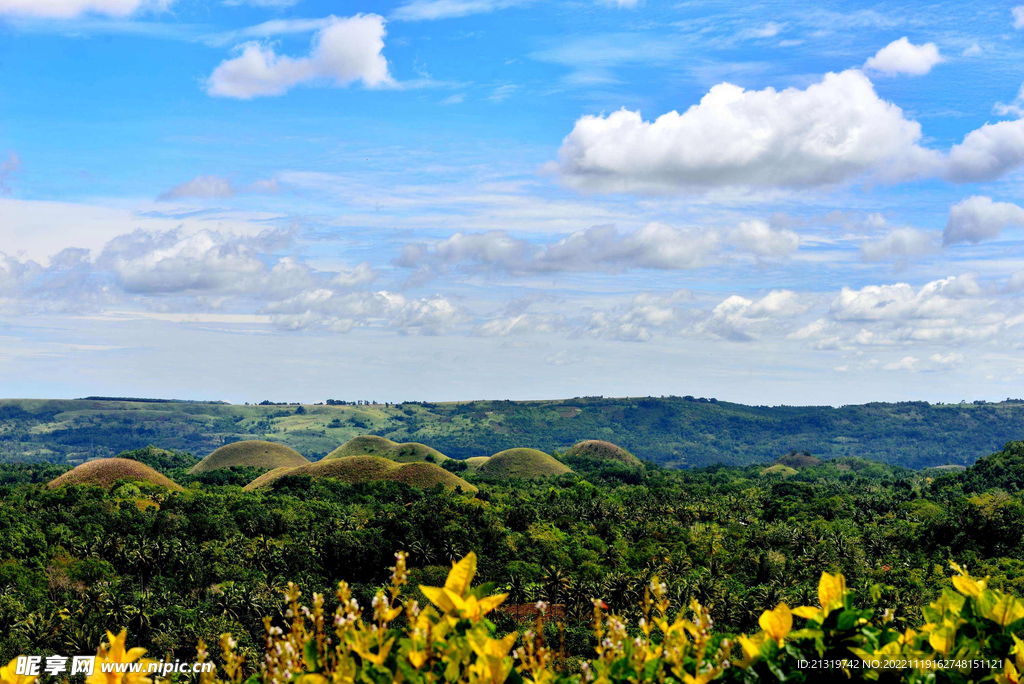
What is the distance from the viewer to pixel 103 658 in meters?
8.10

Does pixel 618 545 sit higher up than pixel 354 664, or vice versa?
pixel 354 664

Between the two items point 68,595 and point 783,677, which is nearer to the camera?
point 783,677

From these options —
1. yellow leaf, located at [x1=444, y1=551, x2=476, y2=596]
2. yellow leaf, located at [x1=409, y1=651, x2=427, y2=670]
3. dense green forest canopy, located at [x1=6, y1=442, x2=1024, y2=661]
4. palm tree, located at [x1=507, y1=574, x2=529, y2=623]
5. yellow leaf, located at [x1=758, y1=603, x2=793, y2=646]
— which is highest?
yellow leaf, located at [x1=444, y1=551, x2=476, y2=596]

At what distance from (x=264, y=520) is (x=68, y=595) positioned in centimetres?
3499

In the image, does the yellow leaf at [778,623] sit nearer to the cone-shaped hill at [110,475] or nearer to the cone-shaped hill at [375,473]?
the cone-shaped hill at [375,473]

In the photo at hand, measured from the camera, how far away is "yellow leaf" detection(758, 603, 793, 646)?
8859mm

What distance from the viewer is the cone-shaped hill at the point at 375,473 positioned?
163125 mm

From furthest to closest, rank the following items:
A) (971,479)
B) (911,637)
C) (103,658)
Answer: (971,479)
(911,637)
(103,658)

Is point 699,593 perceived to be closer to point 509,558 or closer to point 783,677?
point 509,558

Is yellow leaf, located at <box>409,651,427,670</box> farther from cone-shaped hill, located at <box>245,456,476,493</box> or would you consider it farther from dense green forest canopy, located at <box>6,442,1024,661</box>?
cone-shaped hill, located at <box>245,456,476,493</box>

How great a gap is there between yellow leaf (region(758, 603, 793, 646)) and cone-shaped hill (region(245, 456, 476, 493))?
14910 centimetres

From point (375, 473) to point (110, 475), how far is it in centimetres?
5006

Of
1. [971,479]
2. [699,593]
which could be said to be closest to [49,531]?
[699,593]

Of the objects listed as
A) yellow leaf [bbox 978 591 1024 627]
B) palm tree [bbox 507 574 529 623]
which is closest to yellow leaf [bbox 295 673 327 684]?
yellow leaf [bbox 978 591 1024 627]
